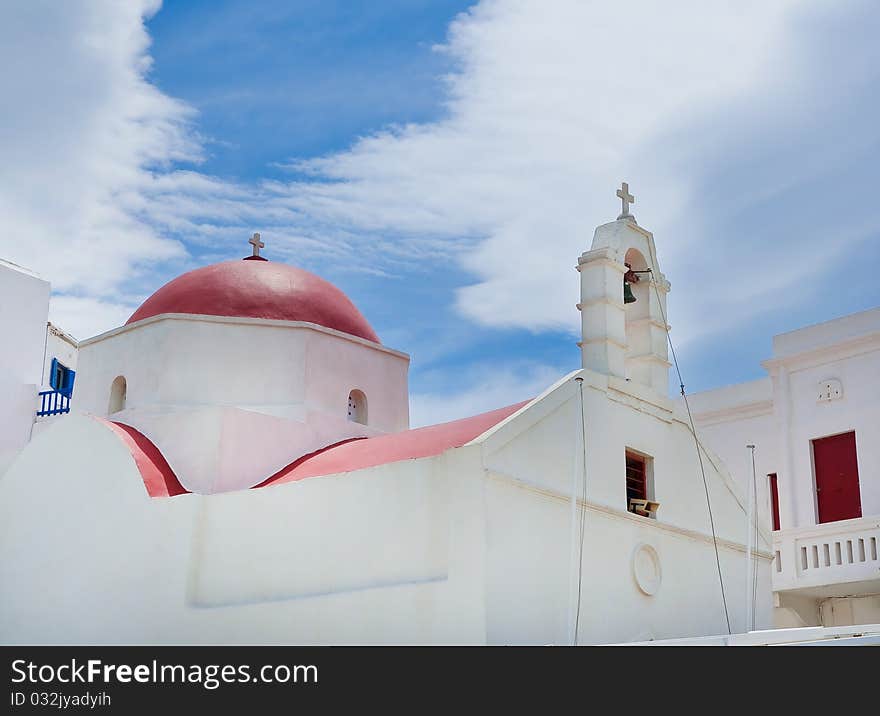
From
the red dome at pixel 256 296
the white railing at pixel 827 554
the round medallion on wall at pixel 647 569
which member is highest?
the red dome at pixel 256 296

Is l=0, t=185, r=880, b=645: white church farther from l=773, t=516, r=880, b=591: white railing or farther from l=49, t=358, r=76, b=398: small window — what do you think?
l=49, t=358, r=76, b=398: small window

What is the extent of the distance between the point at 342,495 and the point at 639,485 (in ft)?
11.1

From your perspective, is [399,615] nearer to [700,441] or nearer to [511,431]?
[511,431]

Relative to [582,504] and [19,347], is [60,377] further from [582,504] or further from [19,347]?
[582,504]

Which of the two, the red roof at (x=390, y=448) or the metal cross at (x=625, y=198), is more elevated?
the metal cross at (x=625, y=198)

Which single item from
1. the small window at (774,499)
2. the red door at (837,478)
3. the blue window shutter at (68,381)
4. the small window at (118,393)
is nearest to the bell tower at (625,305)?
the red door at (837,478)

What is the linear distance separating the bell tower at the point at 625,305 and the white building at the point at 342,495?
0.03m

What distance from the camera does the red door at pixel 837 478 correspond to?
51.1 feet

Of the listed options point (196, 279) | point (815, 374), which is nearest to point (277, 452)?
point (196, 279)

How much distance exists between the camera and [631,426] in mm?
12625

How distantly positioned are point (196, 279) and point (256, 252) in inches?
59.7

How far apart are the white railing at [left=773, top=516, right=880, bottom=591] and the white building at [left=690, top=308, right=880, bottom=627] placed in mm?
12

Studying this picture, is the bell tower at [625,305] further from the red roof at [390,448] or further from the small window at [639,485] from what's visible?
the red roof at [390,448]

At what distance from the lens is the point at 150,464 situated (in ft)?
43.5
